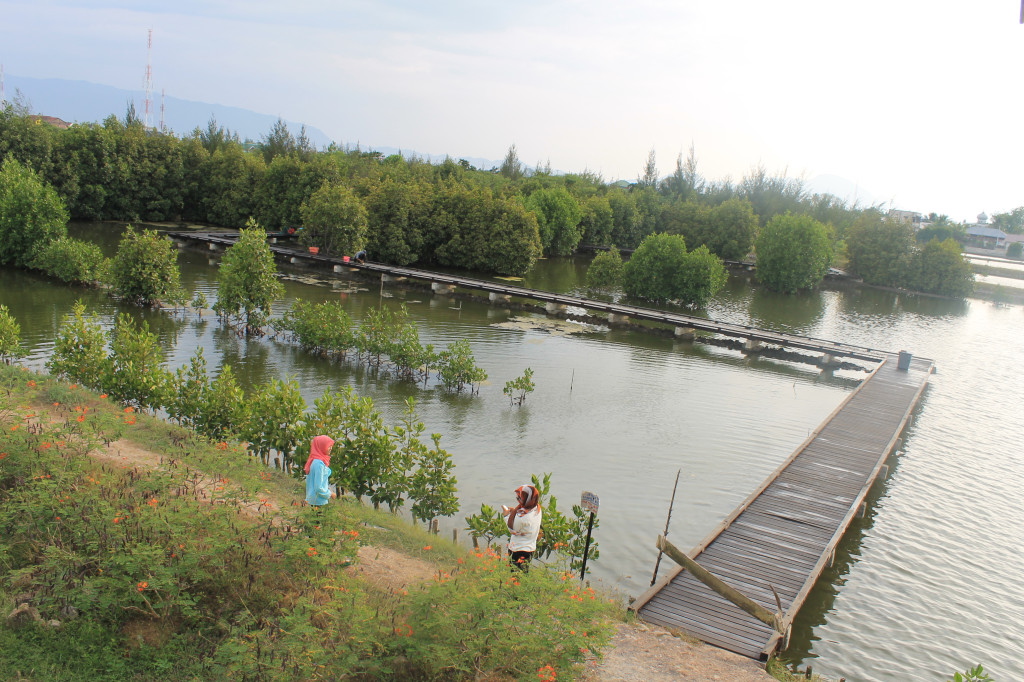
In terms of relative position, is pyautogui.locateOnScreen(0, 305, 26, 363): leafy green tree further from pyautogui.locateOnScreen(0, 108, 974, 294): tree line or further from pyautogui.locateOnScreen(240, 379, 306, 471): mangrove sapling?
pyautogui.locateOnScreen(0, 108, 974, 294): tree line

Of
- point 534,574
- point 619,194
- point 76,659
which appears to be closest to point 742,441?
point 534,574

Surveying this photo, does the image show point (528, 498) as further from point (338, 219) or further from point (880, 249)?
point (880, 249)

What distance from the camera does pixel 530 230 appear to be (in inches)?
2189

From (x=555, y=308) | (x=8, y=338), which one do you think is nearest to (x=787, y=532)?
(x=8, y=338)

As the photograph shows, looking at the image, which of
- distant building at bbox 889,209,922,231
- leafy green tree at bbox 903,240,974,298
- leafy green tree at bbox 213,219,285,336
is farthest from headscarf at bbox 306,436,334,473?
distant building at bbox 889,209,922,231

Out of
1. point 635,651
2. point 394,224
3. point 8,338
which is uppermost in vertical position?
point 394,224

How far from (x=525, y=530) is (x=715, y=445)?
502 inches

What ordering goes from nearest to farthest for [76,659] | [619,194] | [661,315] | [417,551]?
[76,659] → [417,551] → [661,315] → [619,194]

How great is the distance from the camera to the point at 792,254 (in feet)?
197

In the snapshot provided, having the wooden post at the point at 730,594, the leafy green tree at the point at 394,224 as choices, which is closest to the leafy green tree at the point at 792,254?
the leafy green tree at the point at 394,224

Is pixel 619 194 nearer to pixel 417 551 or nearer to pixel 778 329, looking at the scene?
pixel 778 329

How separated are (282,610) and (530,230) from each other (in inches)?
1948

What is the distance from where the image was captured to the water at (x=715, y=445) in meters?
13.1

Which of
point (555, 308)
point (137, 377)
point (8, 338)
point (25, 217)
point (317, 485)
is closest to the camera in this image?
point (317, 485)
